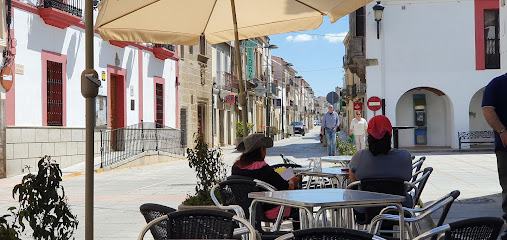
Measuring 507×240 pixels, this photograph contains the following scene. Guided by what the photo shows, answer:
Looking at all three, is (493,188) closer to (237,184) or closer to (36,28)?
(237,184)

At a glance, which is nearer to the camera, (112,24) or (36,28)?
(112,24)

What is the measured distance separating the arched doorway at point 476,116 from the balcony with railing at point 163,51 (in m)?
12.8

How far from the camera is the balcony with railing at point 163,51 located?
24281 millimetres

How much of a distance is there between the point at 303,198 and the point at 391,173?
1206 mm

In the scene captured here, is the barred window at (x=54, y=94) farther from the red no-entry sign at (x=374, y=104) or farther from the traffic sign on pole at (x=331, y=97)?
the red no-entry sign at (x=374, y=104)

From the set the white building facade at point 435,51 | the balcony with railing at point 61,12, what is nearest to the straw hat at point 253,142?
the balcony with railing at point 61,12

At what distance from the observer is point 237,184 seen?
4.74 meters

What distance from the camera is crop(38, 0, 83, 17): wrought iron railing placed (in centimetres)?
1634

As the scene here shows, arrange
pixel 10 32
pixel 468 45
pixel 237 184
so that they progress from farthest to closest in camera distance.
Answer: pixel 468 45 → pixel 10 32 → pixel 237 184

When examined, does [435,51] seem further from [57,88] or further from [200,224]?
[200,224]

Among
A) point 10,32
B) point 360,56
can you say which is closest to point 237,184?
point 10,32

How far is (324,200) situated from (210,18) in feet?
13.3

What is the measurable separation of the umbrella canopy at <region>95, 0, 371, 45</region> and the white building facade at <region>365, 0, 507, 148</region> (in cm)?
1872

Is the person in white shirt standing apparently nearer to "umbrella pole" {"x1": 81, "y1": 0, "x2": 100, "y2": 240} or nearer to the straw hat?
the straw hat
